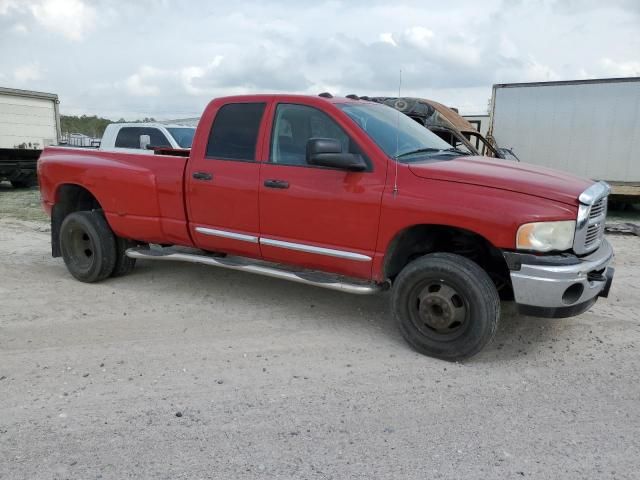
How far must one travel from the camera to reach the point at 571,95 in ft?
38.8

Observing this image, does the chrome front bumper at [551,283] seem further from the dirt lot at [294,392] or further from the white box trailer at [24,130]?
the white box trailer at [24,130]

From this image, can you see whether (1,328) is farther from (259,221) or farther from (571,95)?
(571,95)

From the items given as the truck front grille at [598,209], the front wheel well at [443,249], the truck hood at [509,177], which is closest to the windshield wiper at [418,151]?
the truck hood at [509,177]

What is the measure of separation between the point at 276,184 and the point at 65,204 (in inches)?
118

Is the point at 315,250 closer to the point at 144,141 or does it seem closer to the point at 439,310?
the point at 439,310

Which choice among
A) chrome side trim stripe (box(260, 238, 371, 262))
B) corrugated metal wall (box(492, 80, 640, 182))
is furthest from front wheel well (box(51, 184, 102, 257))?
corrugated metal wall (box(492, 80, 640, 182))

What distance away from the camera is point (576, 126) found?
11820 mm

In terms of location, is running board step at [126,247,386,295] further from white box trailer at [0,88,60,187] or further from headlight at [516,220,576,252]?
white box trailer at [0,88,60,187]

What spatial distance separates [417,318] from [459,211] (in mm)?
880

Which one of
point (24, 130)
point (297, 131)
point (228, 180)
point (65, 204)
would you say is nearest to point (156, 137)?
point (65, 204)

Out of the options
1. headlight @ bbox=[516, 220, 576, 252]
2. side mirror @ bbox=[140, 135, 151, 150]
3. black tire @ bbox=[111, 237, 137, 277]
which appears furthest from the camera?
side mirror @ bbox=[140, 135, 151, 150]

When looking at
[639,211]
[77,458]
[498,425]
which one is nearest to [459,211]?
[498,425]

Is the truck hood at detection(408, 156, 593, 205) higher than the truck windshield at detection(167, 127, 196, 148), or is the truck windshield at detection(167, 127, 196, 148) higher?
the truck windshield at detection(167, 127, 196, 148)

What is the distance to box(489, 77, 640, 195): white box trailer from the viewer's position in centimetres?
1134
